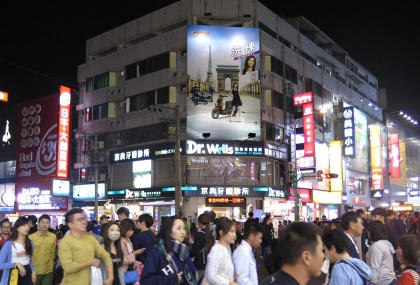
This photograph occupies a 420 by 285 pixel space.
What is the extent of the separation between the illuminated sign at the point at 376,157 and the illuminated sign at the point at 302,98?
53.7 ft

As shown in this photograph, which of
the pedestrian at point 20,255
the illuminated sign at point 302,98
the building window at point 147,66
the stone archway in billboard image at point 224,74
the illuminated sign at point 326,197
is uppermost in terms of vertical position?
the building window at point 147,66

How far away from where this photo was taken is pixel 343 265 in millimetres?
5090

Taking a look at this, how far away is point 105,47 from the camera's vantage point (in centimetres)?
4234

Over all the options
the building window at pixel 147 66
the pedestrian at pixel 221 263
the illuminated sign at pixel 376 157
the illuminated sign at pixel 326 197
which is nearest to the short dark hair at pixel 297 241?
the pedestrian at pixel 221 263

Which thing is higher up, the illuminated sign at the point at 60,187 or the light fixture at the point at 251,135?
the light fixture at the point at 251,135

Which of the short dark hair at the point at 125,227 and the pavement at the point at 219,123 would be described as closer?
the short dark hair at the point at 125,227

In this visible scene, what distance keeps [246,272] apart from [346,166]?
137 feet

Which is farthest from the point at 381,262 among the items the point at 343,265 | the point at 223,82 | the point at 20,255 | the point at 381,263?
the point at 223,82

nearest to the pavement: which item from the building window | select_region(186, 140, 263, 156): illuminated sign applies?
select_region(186, 140, 263, 156): illuminated sign

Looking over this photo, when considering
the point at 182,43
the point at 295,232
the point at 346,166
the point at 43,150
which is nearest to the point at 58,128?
the point at 43,150

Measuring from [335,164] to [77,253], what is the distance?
3969 cm

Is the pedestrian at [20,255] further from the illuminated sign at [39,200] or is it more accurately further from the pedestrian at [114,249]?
the illuminated sign at [39,200]

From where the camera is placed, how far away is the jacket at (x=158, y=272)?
5.13 metres

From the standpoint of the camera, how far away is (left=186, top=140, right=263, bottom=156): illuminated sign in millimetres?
33969
